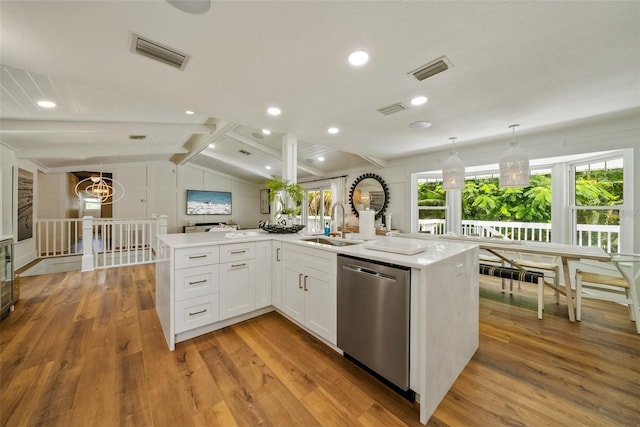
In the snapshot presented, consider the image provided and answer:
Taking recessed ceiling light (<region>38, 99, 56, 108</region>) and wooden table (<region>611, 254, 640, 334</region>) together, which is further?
recessed ceiling light (<region>38, 99, 56, 108</region>)

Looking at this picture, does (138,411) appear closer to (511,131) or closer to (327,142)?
(327,142)

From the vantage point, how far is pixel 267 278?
2.56 metres

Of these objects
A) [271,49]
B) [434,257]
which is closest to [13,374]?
[271,49]

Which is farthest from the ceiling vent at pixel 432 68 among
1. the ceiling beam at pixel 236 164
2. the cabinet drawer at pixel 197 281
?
the ceiling beam at pixel 236 164

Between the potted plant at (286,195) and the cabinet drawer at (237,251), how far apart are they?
0.79m

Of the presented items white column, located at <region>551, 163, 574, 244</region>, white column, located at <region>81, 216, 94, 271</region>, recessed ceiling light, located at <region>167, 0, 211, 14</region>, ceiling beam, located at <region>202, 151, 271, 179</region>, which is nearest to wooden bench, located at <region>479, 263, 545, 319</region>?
white column, located at <region>551, 163, 574, 244</region>

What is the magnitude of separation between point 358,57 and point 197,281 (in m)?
2.21

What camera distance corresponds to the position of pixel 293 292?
7.57 ft

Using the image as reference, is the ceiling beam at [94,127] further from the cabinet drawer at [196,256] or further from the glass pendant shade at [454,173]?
the glass pendant shade at [454,173]

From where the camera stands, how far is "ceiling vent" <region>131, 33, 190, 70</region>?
1504mm

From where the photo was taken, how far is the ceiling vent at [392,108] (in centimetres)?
241

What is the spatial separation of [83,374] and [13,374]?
467 millimetres

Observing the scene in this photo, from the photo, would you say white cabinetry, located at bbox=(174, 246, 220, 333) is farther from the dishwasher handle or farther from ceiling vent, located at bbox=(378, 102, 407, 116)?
ceiling vent, located at bbox=(378, 102, 407, 116)

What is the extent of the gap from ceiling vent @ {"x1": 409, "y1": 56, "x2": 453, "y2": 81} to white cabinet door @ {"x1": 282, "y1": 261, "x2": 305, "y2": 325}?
1.91 metres
